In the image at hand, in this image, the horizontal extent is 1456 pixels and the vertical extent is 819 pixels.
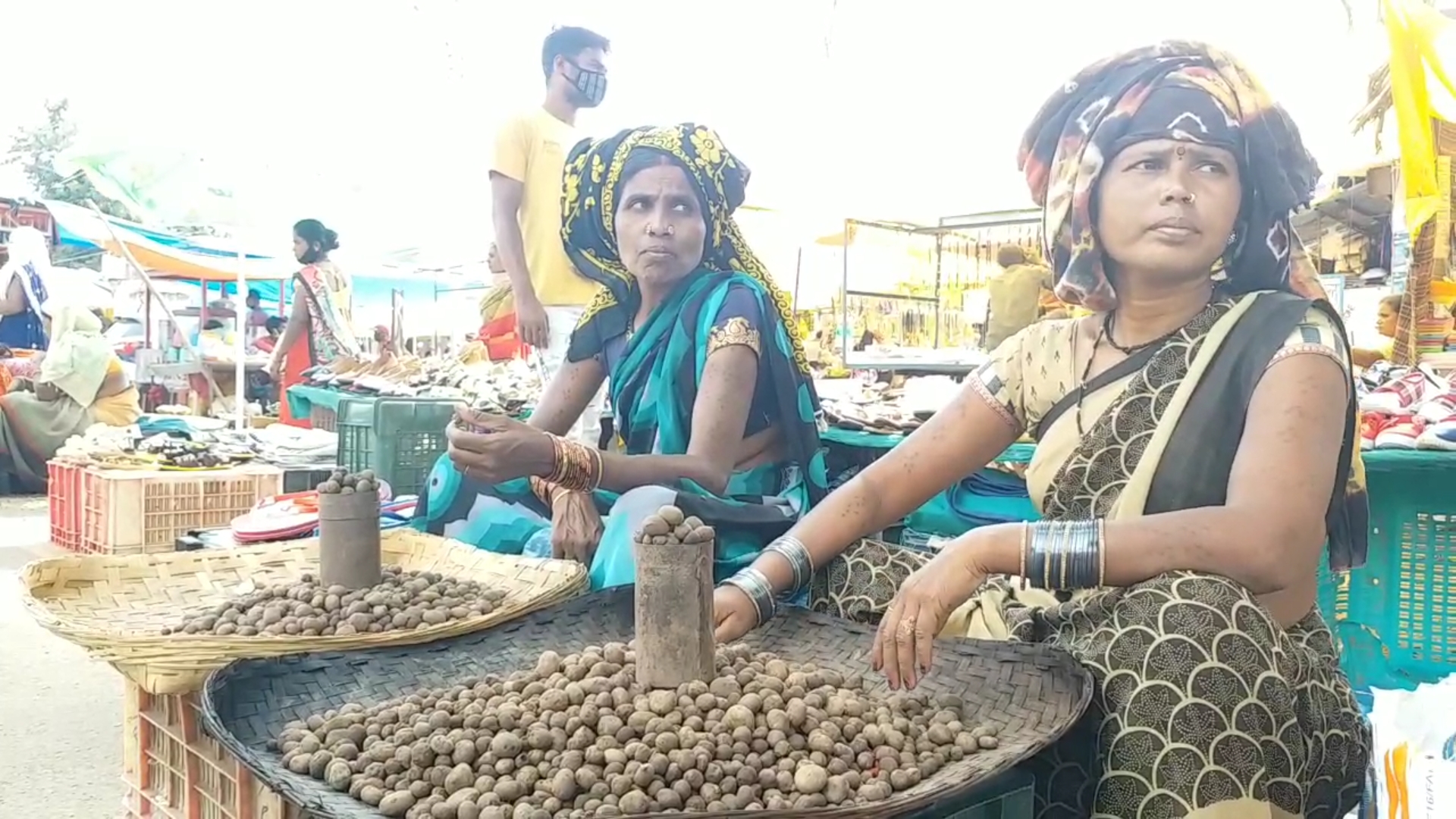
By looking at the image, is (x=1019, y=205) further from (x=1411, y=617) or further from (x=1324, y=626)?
(x=1411, y=617)

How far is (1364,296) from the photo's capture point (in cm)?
238

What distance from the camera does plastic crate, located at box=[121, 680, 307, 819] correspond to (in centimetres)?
182

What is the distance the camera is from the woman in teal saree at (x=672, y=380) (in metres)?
2.57

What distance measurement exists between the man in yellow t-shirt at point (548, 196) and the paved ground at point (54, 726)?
145cm

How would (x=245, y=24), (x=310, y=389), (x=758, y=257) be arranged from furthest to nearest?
(x=310, y=389) < (x=245, y=24) < (x=758, y=257)

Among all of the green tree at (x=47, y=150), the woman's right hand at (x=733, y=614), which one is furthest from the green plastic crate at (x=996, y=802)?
the green tree at (x=47, y=150)

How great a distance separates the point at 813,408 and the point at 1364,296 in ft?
3.93

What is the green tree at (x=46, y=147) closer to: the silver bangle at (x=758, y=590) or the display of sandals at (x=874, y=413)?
the display of sandals at (x=874, y=413)

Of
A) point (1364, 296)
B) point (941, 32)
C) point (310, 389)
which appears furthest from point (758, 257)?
point (310, 389)

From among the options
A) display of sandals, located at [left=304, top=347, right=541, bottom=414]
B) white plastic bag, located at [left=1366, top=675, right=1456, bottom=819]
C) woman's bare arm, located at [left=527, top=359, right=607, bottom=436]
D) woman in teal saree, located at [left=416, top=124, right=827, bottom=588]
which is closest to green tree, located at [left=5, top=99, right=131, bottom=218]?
display of sandals, located at [left=304, top=347, right=541, bottom=414]

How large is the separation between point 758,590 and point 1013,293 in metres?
0.87

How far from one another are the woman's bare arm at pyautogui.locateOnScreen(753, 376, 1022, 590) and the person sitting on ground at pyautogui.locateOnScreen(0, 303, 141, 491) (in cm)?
695

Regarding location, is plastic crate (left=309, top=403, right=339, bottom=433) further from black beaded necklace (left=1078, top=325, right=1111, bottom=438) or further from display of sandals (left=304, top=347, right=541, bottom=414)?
black beaded necklace (left=1078, top=325, right=1111, bottom=438)

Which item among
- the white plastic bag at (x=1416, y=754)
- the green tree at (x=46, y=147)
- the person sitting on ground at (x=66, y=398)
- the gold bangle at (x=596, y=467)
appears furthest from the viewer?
the green tree at (x=46, y=147)
